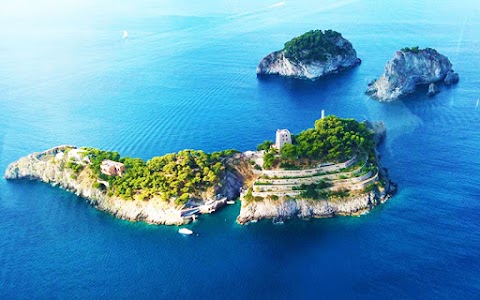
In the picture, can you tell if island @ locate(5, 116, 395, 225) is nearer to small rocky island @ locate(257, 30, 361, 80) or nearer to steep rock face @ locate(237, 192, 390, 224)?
steep rock face @ locate(237, 192, 390, 224)

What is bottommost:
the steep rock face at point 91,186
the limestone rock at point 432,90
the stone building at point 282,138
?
the steep rock face at point 91,186

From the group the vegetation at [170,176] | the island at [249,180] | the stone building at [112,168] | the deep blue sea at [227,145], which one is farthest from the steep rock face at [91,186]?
the stone building at [112,168]

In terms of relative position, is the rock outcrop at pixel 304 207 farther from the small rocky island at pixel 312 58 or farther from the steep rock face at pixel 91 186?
the small rocky island at pixel 312 58

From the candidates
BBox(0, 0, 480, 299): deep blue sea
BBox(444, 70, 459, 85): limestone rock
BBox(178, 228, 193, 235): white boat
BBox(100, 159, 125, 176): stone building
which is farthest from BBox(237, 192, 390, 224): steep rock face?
BBox(444, 70, 459, 85): limestone rock

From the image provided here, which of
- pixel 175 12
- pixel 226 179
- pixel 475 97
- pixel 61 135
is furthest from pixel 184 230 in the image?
pixel 175 12

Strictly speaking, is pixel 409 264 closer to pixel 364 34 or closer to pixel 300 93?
pixel 300 93

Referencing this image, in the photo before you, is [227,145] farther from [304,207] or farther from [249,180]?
[304,207]

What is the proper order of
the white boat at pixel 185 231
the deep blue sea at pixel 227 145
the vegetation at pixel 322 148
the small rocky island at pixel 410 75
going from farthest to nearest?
the small rocky island at pixel 410 75
the vegetation at pixel 322 148
the white boat at pixel 185 231
the deep blue sea at pixel 227 145
